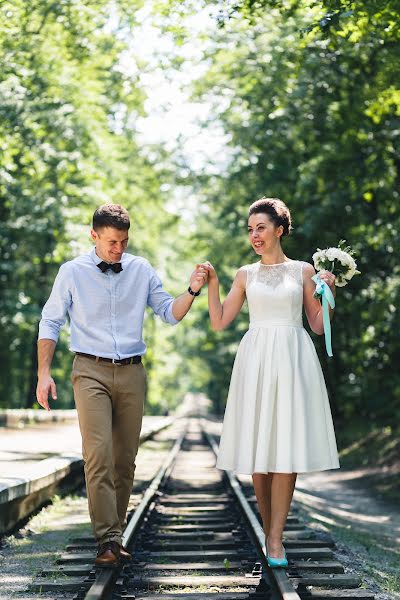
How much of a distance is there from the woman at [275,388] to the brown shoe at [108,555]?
84 cm

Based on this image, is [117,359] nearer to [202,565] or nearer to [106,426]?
→ [106,426]

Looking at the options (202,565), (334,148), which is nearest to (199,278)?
(202,565)

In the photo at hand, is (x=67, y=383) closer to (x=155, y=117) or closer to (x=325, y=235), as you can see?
(x=155, y=117)

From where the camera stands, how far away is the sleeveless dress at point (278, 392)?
16.8 ft


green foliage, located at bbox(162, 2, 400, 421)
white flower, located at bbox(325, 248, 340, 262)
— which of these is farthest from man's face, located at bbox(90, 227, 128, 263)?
green foliage, located at bbox(162, 2, 400, 421)

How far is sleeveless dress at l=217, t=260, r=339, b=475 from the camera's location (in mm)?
5117

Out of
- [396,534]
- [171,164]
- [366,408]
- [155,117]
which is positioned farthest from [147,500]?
[171,164]

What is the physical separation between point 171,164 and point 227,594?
73.5 feet

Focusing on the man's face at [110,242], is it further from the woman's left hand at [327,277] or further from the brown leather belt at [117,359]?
the woman's left hand at [327,277]

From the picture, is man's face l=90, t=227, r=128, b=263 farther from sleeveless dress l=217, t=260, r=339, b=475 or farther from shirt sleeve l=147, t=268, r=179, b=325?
sleeveless dress l=217, t=260, r=339, b=475

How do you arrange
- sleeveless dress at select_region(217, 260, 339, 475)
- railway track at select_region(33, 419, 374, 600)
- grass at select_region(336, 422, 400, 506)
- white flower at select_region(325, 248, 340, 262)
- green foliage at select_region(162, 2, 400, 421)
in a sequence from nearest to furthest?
1. railway track at select_region(33, 419, 374, 600)
2. sleeveless dress at select_region(217, 260, 339, 475)
3. white flower at select_region(325, 248, 340, 262)
4. green foliage at select_region(162, 2, 400, 421)
5. grass at select_region(336, 422, 400, 506)

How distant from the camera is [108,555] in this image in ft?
17.1

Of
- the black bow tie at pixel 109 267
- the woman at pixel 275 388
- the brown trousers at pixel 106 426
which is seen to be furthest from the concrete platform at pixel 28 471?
the woman at pixel 275 388

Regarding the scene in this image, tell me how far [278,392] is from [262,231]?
102 cm
